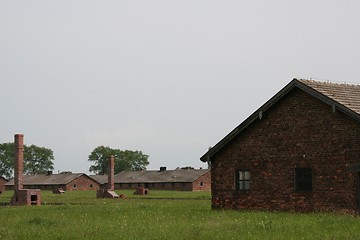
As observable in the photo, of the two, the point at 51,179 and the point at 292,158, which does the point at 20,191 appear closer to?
the point at 292,158

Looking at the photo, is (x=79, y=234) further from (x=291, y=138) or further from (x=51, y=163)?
(x=51, y=163)

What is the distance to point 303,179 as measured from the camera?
24.8m

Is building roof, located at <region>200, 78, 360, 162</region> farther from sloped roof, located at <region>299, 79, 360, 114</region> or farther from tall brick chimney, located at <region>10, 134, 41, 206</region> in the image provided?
tall brick chimney, located at <region>10, 134, 41, 206</region>

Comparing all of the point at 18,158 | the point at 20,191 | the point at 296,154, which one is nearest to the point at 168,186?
the point at 18,158

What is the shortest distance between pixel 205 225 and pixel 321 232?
→ 13.8 feet

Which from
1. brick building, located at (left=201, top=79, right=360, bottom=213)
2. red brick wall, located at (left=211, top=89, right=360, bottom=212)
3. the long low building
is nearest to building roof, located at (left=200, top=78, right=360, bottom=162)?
brick building, located at (left=201, top=79, right=360, bottom=213)

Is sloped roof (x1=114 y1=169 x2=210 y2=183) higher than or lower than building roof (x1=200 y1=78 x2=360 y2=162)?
lower

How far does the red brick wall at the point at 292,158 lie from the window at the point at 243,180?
0.24 meters

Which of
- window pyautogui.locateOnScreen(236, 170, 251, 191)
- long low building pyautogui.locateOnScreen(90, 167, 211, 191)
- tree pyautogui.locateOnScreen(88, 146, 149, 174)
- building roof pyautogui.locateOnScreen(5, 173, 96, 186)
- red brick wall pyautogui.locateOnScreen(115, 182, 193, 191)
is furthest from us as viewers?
tree pyautogui.locateOnScreen(88, 146, 149, 174)

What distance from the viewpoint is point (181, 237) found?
16.1 metres

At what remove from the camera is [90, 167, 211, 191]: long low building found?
98688 millimetres

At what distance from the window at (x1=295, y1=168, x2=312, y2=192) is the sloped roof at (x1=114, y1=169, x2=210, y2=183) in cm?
7239

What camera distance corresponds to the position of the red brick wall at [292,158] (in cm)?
2317

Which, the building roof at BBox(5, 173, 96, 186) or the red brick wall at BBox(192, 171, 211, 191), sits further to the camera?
the building roof at BBox(5, 173, 96, 186)
